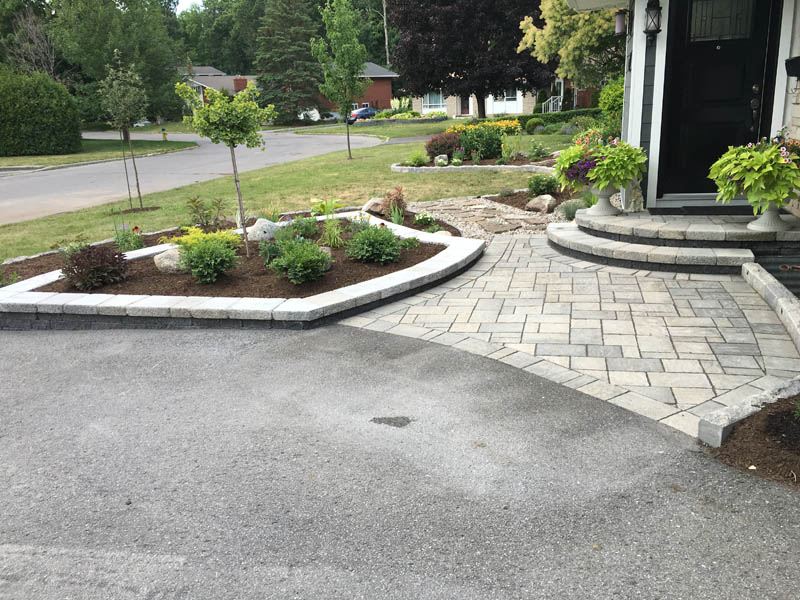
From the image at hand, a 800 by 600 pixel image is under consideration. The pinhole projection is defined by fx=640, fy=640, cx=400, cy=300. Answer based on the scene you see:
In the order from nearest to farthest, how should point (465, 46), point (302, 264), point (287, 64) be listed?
point (302, 264), point (465, 46), point (287, 64)

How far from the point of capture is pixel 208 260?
6461mm

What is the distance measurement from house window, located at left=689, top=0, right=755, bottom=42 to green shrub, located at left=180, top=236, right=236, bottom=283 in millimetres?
6212

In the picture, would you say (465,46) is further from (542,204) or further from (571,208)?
(571,208)

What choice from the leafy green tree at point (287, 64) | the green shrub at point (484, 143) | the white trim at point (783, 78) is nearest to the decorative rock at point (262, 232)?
the white trim at point (783, 78)

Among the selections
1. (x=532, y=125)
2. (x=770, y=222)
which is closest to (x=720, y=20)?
(x=770, y=222)

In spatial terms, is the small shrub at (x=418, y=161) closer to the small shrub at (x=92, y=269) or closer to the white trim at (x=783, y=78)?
the white trim at (x=783, y=78)

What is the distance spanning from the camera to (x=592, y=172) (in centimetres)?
761

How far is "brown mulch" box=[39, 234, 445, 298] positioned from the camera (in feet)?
20.8

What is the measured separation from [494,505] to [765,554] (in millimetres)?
1140

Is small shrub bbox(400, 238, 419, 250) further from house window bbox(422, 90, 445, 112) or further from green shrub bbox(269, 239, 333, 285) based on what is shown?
house window bbox(422, 90, 445, 112)

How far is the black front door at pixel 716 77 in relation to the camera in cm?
764

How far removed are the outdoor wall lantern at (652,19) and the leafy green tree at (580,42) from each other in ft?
30.3

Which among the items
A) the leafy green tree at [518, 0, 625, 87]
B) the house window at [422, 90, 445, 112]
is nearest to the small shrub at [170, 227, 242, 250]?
the leafy green tree at [518, 0, 625, 87]

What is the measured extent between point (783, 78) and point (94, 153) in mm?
28037
